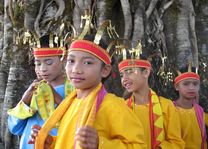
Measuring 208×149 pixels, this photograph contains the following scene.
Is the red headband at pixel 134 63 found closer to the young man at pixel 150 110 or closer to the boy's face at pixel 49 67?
the young man at pixel 150 110

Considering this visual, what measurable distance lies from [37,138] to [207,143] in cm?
262

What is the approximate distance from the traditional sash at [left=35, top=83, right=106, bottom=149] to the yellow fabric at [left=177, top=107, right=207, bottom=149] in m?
2.01

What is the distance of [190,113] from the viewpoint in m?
4.63

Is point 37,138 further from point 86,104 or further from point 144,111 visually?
point 144,111

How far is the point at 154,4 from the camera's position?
5.74 metres

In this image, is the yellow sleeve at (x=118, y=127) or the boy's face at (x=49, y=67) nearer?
the yellow sleeve at (x=118, y=127)

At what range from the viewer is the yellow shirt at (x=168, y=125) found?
3645 mm

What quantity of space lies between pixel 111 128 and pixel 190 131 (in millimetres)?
2170

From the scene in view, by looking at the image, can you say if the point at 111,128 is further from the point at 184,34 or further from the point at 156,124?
the point at 184,34

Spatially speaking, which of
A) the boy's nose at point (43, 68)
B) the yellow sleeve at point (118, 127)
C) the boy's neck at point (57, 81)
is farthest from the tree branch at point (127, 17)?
the yellow sleeve at point (118, 127)

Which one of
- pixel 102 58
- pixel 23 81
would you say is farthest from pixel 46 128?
pixel 23 81

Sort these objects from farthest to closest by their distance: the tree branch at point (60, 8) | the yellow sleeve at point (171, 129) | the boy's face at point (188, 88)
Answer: the tree branch at point (60, 8) < the boy's face at point (188, 88) < the yellow sleeve at point (171, 129)

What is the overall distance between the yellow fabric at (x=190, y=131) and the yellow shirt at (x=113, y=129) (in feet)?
6.51

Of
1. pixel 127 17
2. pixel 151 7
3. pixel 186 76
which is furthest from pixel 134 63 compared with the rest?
pixel 151 7
